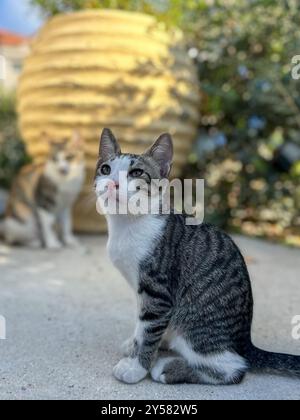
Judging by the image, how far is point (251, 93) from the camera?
15.9 feet

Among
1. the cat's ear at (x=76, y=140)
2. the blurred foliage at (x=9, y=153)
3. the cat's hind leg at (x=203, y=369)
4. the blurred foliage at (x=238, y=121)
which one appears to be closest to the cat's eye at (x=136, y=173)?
the cat's hind leg at (x=203, y=369)

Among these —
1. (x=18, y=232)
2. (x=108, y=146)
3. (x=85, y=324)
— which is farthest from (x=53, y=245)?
(x=108, y=146)

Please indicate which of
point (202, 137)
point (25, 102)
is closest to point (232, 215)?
point (202, 137)

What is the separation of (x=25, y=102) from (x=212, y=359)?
3.86 meters

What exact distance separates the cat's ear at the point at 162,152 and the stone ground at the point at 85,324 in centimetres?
78

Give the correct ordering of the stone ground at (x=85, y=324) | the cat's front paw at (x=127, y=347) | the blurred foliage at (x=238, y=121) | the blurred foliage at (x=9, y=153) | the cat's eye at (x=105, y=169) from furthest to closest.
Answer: the blurred foliage at (x=9, y=153) < the blurred foliage at (x=238, y=121) < the cat's front paw at (x=127, y=347) < the cat's eye at (x=105, y=169) < the stone ground at (x=85, y=324)

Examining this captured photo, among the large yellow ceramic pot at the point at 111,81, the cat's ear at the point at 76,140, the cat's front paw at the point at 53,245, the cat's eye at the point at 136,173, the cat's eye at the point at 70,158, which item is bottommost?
the cat's front paw at the point at 53,245

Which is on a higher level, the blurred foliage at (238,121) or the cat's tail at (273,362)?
the blurred foliage at (238,121)

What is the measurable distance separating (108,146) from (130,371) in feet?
2.68

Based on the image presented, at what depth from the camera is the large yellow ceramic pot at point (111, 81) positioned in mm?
4559

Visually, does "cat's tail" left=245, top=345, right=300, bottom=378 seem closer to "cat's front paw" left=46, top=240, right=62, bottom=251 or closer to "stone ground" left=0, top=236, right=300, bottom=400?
"stone ground" left=0, top=236, right=300, bottom=400

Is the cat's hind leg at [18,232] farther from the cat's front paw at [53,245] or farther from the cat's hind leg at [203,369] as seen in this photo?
the cat's hind leg at [203,369]

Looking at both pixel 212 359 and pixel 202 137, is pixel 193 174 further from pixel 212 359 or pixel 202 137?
pixel 212 359
